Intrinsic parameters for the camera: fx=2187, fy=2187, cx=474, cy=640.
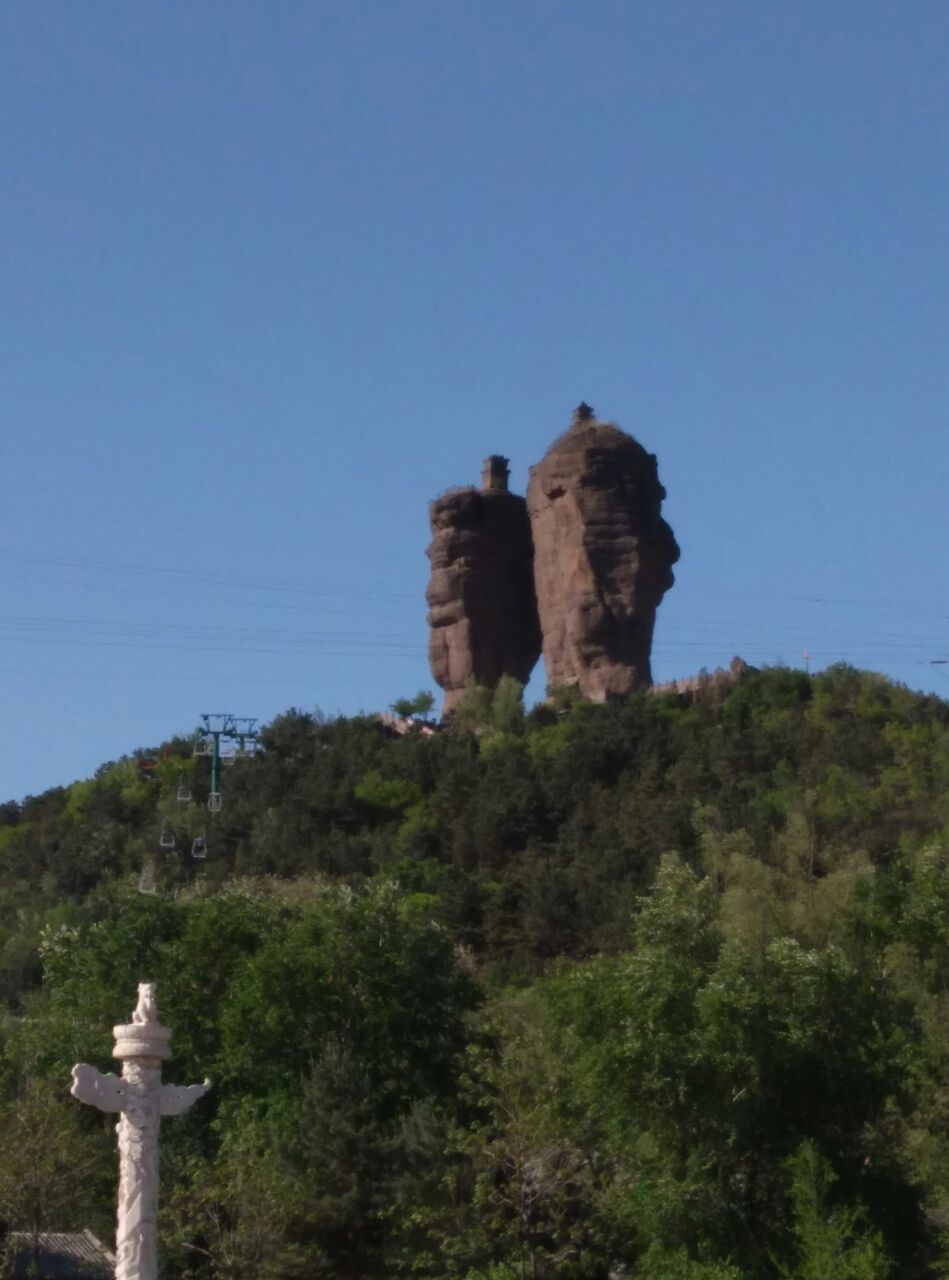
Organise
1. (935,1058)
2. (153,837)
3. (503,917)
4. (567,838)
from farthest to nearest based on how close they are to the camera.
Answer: (153,837)
(567,838)
(503,917)
(935,1058)

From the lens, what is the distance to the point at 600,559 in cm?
9012

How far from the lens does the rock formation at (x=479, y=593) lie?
94062mm

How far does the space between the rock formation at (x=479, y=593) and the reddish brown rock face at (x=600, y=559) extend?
9.21 feet

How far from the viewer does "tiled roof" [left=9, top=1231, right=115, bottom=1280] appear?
42656 millimetres

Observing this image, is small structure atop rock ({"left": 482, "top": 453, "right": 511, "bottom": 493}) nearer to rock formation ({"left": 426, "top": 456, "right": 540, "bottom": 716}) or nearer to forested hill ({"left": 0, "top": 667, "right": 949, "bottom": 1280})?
rock formation ({"left": 426, "top": 456, "right": 540, "bottom": 716})

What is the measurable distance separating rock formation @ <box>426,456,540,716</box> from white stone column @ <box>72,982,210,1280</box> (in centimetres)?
7081

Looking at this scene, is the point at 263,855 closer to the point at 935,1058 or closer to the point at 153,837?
the point at 153,837

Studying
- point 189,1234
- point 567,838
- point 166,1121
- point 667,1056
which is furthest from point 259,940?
point 567,838

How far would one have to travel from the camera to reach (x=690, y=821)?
245 feet

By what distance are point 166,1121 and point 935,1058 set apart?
14.2m

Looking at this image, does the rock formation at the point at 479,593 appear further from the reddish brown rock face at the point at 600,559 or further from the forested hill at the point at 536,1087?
the forested hill at the point at 536,1087

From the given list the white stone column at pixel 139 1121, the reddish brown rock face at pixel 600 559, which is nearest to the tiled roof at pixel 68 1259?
the white stone column at pixel 139 1121

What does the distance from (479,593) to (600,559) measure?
6959 millimetres

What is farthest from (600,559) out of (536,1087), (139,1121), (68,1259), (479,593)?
(139,1121)
